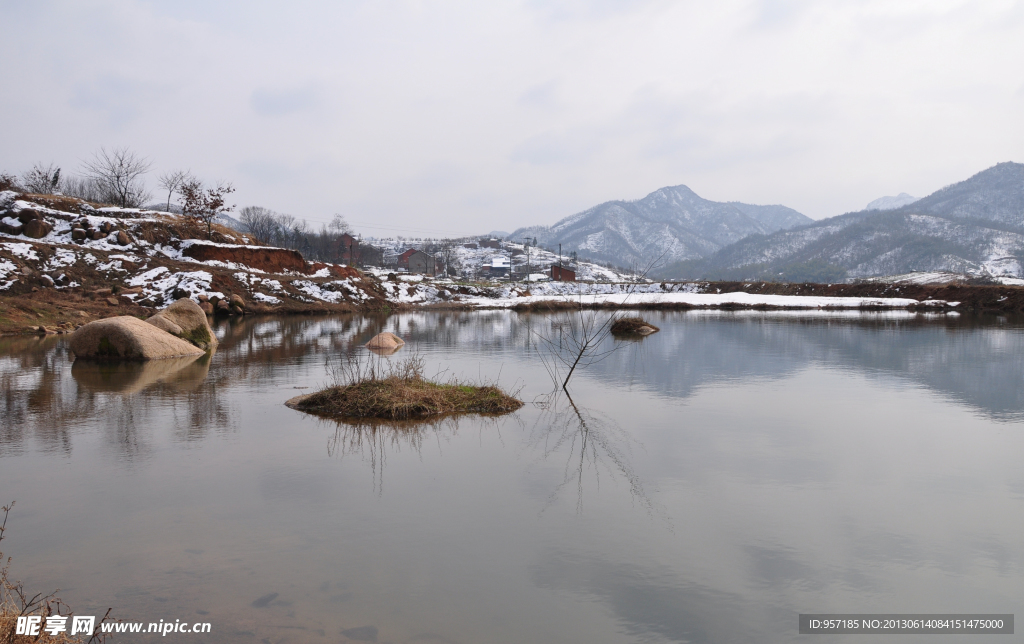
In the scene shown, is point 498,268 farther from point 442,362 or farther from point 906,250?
point 442,362

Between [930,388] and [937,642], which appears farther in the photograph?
[930,388]

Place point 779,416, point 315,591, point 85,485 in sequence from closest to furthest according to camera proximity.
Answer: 1. point 315,591
2. point 85,485
3. point 779,416

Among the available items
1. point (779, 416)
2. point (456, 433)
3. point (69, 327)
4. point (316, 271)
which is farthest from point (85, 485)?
point (316, 271)

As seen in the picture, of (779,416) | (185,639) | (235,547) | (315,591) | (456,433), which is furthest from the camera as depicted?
(779,416)

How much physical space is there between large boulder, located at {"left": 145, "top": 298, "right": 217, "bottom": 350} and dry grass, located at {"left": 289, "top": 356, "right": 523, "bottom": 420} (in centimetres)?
1075

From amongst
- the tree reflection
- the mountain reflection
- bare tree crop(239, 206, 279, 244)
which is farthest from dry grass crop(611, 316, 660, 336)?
bare tree crop(239, 206, 279, 244)

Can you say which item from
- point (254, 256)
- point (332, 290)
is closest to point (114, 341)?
point (332, 290)

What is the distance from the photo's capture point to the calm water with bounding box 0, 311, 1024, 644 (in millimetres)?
4855

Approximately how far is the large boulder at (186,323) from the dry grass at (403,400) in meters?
10.7

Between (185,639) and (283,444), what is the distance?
16.9ft

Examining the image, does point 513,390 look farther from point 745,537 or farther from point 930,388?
point 930,388

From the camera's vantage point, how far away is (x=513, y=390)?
14.2 meters

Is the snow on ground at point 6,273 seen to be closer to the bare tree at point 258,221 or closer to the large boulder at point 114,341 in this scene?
the large boulder at point 114,341

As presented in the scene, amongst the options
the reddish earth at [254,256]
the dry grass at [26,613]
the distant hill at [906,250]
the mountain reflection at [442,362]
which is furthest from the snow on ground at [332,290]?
the distant hill at [906,250]
